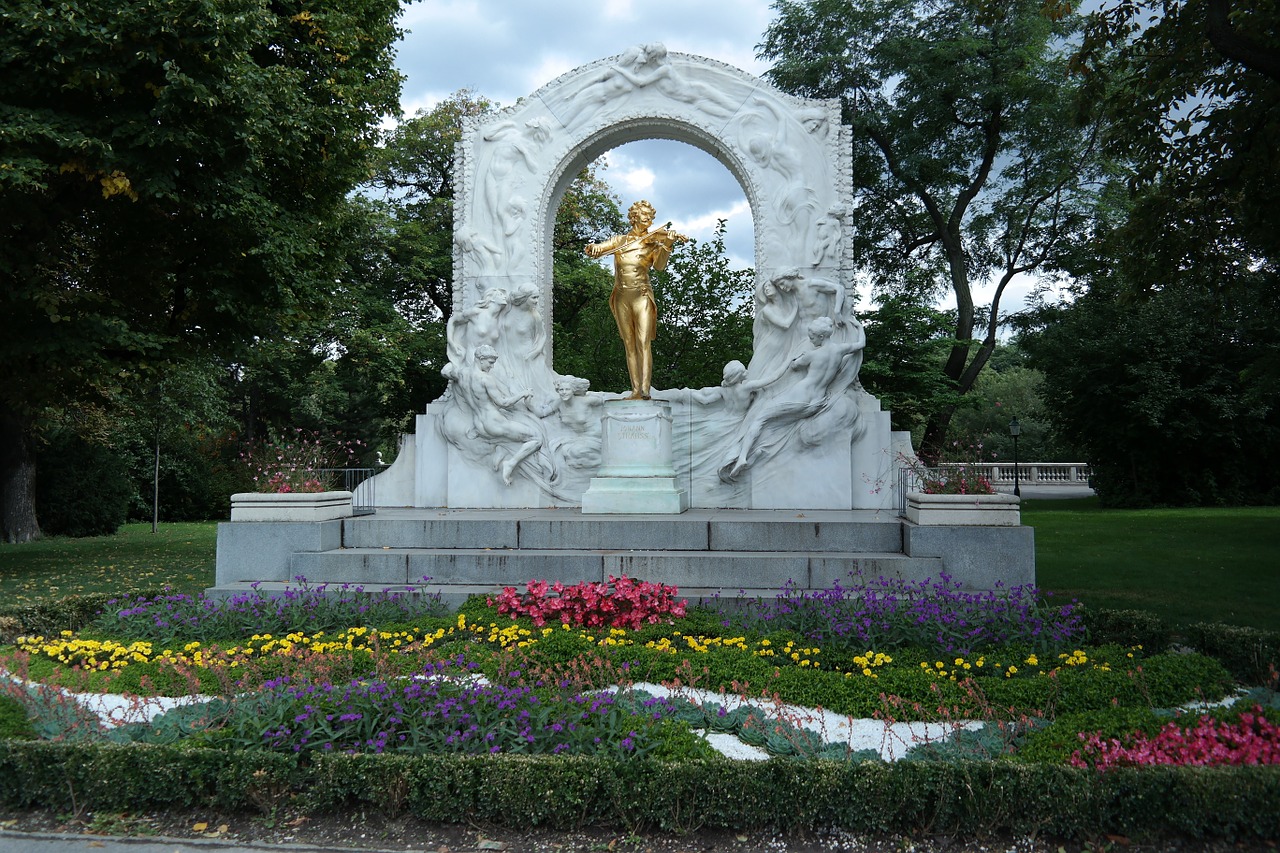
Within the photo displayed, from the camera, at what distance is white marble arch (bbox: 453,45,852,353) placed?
470 inches

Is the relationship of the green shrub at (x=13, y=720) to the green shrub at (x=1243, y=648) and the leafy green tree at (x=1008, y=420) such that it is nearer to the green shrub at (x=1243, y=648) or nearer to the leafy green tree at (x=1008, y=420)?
the green shrub at (x=1243, y=648)

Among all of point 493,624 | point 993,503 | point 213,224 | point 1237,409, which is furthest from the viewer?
point 1237,409

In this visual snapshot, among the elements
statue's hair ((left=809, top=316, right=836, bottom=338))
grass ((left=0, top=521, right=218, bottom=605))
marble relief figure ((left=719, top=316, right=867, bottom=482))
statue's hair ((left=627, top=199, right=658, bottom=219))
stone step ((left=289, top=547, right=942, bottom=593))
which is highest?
statue's hair ((left=627, top=199, right=658, bottom=219))

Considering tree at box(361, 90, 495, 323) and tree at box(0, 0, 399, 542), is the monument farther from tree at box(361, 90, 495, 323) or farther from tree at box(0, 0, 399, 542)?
tree at box(361, 90, 495, 323)

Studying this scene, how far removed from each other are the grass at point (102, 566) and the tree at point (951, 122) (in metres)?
16.3

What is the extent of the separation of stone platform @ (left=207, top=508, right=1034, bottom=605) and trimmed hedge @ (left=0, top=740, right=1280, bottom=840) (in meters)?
3.88

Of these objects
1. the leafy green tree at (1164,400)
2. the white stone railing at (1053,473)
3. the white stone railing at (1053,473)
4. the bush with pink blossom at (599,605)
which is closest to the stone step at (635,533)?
the bush with pink blossom at (599,605)

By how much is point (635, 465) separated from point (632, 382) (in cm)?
169

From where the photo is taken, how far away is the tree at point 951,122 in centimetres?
2197

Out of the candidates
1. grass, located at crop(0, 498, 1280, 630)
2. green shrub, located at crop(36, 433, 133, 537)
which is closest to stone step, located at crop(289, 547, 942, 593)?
grass, located at crop(0, 498, 1280, 630)

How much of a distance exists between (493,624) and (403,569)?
2.08 metres

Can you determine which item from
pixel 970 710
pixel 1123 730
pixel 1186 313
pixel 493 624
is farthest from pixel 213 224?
pixel 1186 313

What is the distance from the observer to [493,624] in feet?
22.7

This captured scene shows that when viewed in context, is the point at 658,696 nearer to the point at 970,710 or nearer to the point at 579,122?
the point at 970,710
